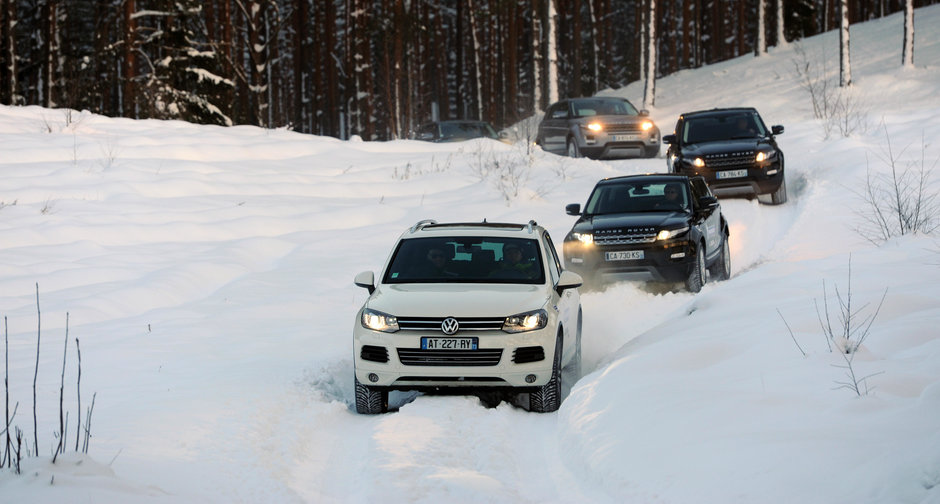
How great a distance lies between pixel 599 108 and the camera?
1038 inches

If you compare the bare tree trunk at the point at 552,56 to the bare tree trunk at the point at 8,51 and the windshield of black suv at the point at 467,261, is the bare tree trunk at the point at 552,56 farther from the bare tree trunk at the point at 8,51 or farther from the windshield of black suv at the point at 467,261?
the windshield of black suv at the point at 467,261

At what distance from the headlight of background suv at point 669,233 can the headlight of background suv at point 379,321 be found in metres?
5.88

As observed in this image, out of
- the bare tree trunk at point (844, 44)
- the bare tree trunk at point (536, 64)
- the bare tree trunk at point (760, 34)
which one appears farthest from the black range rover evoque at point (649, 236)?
the bare tree trunk at point (760, 34)

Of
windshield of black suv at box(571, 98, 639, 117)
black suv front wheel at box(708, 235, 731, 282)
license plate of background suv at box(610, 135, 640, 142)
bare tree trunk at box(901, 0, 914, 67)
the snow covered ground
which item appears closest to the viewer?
the snow covered ground

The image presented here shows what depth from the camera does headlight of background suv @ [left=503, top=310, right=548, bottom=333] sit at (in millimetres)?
7699

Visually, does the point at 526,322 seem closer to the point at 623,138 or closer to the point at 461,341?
the point at 461,341

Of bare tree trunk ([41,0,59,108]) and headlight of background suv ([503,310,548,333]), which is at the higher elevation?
bare tree trunk ([41,0,59,108])

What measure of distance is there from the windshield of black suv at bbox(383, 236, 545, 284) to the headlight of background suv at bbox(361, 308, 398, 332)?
2.78ft

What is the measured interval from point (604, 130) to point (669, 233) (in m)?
12.7

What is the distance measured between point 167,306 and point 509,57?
40.2 metres

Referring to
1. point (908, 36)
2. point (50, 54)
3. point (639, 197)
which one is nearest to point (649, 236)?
point (639, 197)

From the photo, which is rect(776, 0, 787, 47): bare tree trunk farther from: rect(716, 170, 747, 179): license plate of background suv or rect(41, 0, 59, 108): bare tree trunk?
rect(41, 0, 59, 108): bare tree trunk

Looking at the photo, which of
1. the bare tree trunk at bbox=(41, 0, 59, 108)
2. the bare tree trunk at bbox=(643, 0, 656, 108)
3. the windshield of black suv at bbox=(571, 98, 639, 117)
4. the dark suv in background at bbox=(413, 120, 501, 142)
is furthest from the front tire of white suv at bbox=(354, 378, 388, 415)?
the bare tree trunk at bbox=(41, 0, 59, 108)

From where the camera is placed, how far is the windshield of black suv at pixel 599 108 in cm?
2616
